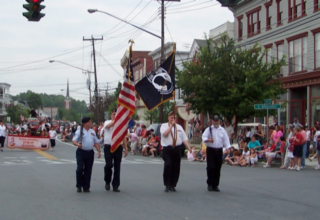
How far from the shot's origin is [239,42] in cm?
4122

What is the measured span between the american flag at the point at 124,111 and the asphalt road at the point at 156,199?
1261mm

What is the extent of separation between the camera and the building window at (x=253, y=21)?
38531 millimetres

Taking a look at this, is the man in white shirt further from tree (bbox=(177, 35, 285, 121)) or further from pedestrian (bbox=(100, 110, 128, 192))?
pedestrian (bbox=(100, 110, 128, 192))

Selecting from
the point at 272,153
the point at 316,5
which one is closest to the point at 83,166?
the point at 272,153

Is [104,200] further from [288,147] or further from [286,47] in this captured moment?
[286,47]

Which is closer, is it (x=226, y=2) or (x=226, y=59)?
(x=226, y=2)

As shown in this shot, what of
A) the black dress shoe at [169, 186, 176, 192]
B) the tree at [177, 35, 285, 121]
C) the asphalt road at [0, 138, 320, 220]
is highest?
the tree at [177, 35, 285, 121]

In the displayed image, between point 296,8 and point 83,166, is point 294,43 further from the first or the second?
point 83,166

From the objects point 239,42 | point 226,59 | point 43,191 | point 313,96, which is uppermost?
point 239,42

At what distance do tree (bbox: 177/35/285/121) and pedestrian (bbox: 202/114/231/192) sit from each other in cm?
1729

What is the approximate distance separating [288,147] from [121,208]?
1189cm

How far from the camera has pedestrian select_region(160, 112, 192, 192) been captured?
12039mm

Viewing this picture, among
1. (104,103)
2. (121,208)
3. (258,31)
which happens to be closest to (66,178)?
(121,208)

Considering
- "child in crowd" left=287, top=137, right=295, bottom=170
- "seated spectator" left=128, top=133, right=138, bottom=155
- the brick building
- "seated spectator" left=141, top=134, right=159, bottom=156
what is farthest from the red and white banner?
"child in crowd" left=287, top=137, right=295, bottom=170
